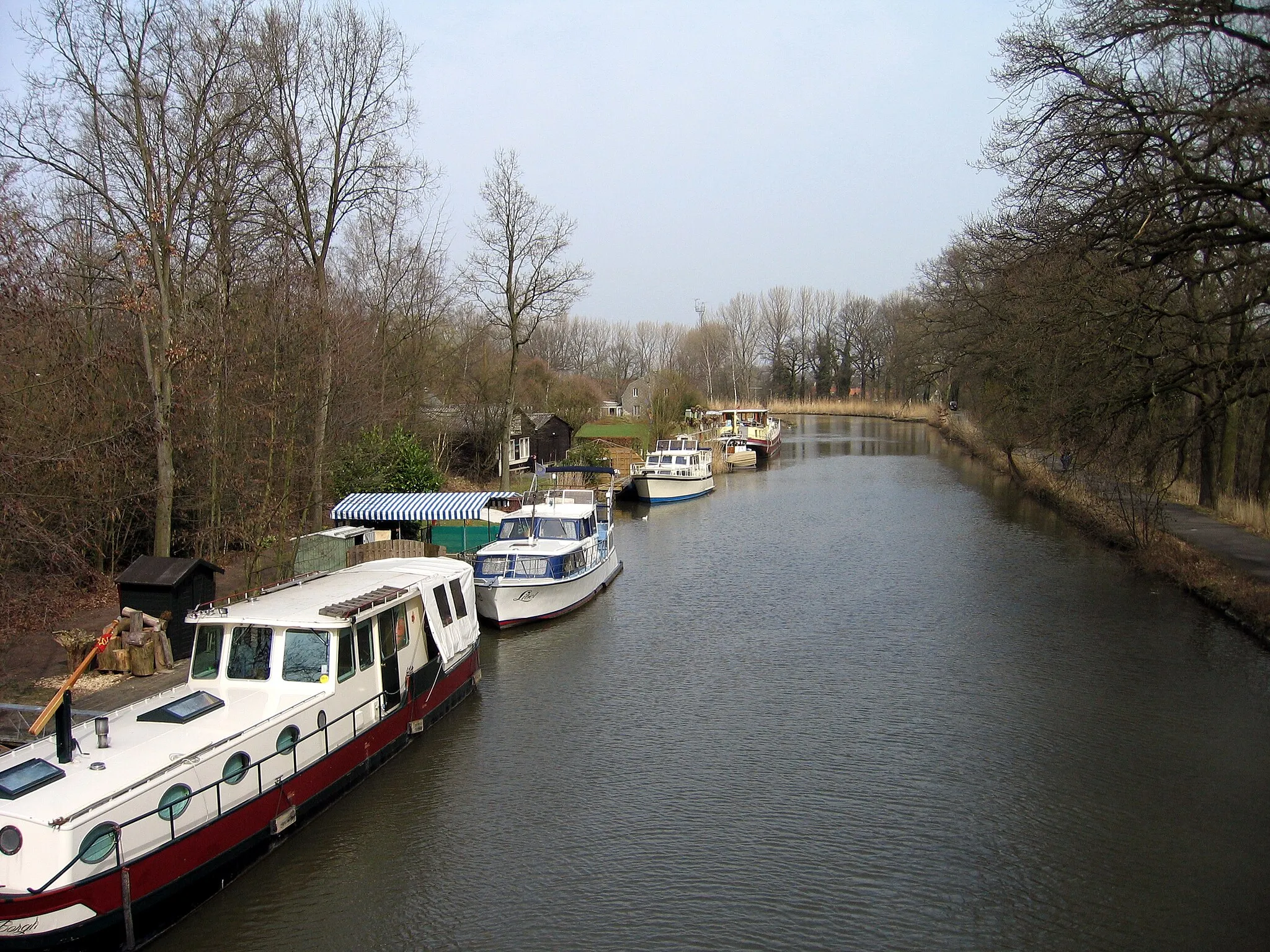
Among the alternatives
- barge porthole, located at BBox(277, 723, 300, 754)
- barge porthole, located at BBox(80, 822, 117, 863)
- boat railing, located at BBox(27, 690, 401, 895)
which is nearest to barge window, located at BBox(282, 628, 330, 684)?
boat railing, located at BBox(27, 690, 401, 895)

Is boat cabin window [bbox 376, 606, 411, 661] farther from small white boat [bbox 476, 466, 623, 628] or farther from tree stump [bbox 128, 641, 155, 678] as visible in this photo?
small white boat [bbox 476, 466, 623, 628]

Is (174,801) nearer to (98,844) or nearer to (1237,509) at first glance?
(98,844)

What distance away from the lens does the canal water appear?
32.7ft

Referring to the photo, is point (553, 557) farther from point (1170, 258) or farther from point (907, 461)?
point (907, 461)

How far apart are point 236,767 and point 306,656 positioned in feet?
6.35

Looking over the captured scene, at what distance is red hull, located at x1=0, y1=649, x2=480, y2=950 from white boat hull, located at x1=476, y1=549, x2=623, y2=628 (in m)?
6.49

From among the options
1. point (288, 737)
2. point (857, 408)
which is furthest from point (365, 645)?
point (857, 408)

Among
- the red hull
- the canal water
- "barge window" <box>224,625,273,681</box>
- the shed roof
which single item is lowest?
the canal water

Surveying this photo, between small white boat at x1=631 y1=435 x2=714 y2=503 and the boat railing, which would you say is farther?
small white boat at x1=631 y1=435 x2=714 y2=503

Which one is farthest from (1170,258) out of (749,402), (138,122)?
(749,402)

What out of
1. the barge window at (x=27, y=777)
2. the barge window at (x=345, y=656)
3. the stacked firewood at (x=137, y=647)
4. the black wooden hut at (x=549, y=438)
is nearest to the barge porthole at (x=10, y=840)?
the barge window at (x=27, y=777)

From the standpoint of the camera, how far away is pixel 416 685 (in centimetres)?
1432

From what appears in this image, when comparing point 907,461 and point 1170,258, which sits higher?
point 1170,258

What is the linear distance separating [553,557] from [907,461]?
42834mm
